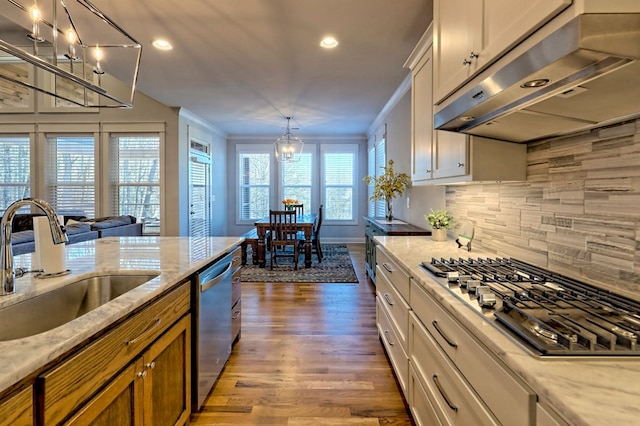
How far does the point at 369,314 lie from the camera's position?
3352 millimetres

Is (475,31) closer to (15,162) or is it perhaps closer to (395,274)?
(395,274)

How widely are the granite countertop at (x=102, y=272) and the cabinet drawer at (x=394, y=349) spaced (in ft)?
4.04

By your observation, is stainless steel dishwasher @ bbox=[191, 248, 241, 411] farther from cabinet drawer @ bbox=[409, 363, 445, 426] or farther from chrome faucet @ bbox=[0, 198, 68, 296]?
cabinet drawer @ bbox=[409, 363, 445, 426]

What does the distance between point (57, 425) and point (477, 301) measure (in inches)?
49.3

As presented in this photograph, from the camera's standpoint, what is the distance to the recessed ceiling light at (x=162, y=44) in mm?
3137

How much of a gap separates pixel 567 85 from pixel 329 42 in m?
2.59

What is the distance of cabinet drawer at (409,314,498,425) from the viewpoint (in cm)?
100

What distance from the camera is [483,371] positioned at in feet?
3.07

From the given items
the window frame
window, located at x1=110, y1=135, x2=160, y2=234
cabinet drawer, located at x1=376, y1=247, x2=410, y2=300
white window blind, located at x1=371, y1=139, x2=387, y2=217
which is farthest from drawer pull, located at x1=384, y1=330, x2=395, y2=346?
the window frame

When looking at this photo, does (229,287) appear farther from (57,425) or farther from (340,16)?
(340,16)

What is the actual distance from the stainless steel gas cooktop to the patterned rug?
3278 mm

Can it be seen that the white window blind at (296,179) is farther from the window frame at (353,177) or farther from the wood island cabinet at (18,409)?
the wood island cabinet at (18,409)

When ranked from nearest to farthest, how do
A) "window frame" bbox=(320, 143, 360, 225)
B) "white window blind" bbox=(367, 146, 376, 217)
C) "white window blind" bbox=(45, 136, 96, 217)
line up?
"white window blind" bbox=(45, 136, 96, 217), "white window blind" bbox=(367, 146, 376, 217), "window frame" bbox=(320, 143, 360, 225)

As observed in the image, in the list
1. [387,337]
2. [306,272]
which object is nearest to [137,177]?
[306,272]
